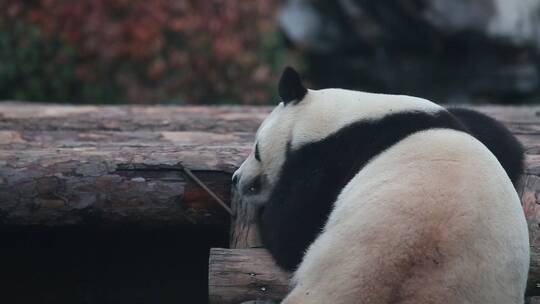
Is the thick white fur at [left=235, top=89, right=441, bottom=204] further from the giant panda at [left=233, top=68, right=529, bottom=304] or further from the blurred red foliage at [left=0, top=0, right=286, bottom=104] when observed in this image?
the blurred red foliage at [left=0, top=0, right=286, bottom=104]

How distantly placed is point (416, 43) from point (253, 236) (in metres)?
7.31

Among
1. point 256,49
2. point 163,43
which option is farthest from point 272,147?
point 256,49

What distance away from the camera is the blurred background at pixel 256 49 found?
8523 millimetres

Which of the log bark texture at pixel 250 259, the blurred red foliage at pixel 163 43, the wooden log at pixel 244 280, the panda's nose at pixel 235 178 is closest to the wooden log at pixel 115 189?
the log bark texture at pixel 250 259

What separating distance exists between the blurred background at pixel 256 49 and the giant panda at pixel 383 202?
5447 millimetres

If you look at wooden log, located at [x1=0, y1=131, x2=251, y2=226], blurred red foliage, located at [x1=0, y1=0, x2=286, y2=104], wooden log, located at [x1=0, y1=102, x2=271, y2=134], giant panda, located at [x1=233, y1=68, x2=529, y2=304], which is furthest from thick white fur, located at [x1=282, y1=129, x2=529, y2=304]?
blurred red foliage, located at [x1=0, y1=0, x2=286, y2=104]

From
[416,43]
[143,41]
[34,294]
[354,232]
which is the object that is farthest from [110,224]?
[416,43]

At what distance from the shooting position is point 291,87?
3.33 meters

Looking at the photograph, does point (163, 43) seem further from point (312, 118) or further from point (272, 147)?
point (312, 118)

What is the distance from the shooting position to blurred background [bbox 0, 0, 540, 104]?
852cm

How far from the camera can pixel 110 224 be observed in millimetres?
3891

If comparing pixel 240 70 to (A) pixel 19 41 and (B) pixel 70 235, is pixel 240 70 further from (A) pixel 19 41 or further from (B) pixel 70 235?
(B) pixel 70 235

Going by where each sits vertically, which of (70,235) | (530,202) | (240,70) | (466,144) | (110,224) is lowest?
(240,70)

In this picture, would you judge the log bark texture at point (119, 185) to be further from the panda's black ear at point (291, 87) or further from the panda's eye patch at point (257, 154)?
the panda's black ear at point (291, 87)
